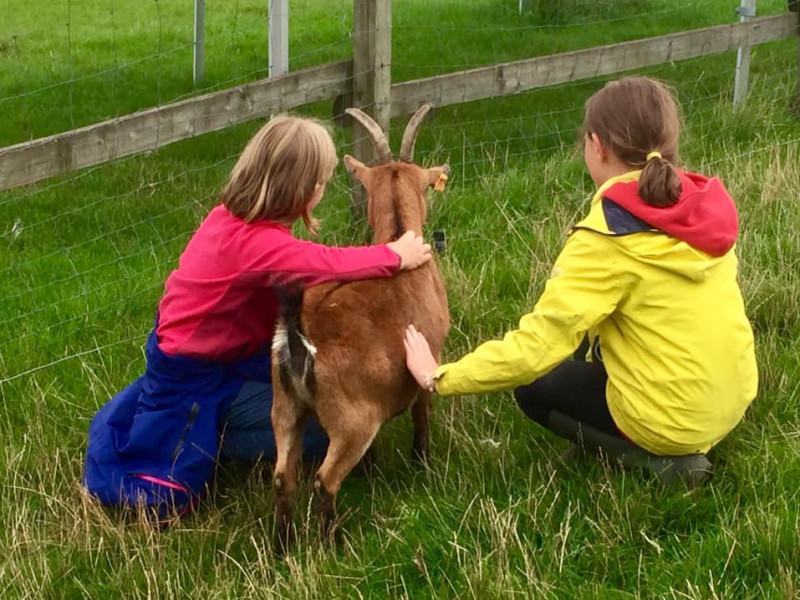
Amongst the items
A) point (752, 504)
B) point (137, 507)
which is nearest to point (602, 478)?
point (752, 504)

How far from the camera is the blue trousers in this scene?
12.7ft

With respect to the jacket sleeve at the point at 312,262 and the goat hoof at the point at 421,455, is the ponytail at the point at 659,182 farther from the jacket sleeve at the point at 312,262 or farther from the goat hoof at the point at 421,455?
the goat hoof at the point at 421,455

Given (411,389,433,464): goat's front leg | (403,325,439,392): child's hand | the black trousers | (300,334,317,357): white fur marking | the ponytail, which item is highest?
the ponytail

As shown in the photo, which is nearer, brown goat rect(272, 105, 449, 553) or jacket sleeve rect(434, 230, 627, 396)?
jacket sleeve rect(434, 230, 627, 396)

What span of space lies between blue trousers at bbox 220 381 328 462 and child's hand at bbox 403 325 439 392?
0.50 metres

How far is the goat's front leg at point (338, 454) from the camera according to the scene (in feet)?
11.3

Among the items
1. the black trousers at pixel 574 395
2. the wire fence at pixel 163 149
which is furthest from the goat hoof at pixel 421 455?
the wire fence at pixel 163 149

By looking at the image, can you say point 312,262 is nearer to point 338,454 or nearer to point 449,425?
point 338,454

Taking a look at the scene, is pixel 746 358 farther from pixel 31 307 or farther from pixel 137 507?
pixel 31 307

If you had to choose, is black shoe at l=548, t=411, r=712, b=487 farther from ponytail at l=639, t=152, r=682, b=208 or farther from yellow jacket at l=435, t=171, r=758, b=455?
ponytail at l=639, t=152, r=682, b=208

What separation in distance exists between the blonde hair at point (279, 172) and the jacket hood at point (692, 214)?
102 centimetres

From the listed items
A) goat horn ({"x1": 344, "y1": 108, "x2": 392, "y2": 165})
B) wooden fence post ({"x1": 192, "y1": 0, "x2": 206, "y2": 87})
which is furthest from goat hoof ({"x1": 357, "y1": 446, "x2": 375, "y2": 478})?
wooden fence post ({"x1": 192, "y1": 0, "x2": 206, "y2": 87})

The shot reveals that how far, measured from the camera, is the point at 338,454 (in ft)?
11.3

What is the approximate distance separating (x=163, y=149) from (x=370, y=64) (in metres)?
2.97
